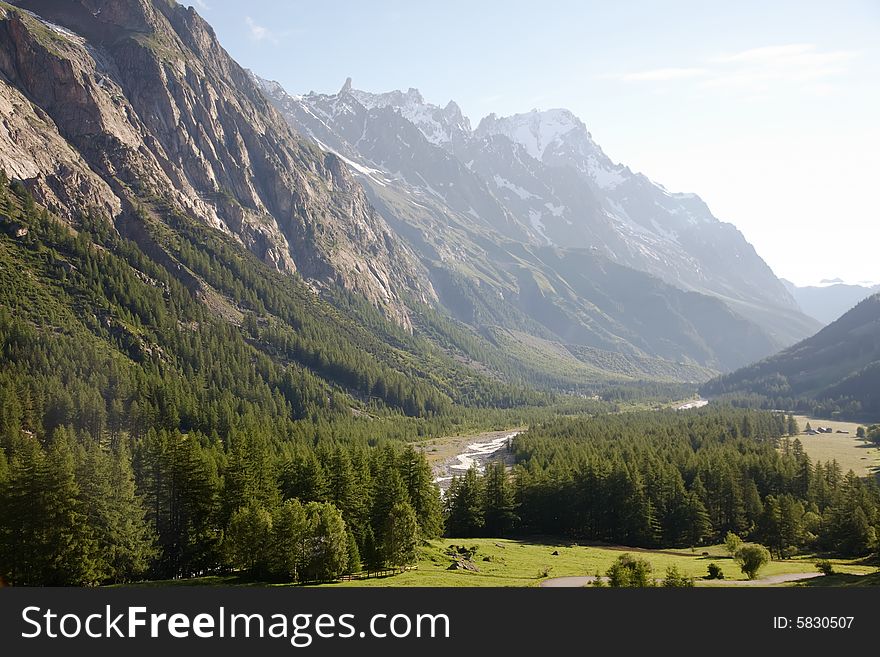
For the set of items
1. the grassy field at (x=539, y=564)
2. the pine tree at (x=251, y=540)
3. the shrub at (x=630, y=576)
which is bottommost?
the grassy field at (x=539, y=564)

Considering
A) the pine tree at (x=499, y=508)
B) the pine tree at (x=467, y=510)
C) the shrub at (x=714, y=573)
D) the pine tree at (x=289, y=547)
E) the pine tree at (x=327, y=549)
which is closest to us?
the pine tree at (x=289, y=547)

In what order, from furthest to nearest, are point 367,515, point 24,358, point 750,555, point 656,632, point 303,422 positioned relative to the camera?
point 303,422
point 24,358
point 367,515
point 750,555
point 656,632

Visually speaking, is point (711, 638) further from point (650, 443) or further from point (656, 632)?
point (650, 443)

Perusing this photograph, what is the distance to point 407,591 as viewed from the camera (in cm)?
3181

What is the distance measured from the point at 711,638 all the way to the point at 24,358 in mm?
173310

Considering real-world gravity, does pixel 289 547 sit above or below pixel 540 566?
above

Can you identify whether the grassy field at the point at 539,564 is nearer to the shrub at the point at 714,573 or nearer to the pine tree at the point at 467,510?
the shrub at the point at 714,573

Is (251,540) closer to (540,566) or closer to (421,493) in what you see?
(421,493)

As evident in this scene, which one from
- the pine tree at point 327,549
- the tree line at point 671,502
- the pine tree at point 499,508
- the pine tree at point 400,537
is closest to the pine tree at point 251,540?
the pine tree at point 327,549

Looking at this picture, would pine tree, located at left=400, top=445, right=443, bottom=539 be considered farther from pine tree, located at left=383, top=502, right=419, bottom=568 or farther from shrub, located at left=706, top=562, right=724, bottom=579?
shrub, located at left=706, top=562, right=724, bottom=579

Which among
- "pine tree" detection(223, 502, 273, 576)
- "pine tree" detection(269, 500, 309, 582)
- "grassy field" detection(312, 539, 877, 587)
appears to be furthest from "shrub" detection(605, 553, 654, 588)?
"pine tree" detection(223, 502, 273, 576)

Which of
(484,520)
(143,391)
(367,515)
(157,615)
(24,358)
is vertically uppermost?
(24,358)

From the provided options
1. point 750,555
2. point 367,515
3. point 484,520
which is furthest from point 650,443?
point 367,515

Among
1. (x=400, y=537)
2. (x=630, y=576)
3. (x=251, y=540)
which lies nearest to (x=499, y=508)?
(x=400, y=537)
